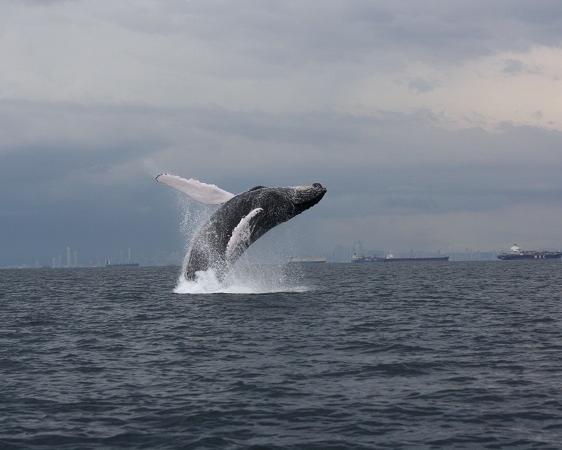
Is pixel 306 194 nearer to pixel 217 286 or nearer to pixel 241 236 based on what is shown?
pixel 241 236

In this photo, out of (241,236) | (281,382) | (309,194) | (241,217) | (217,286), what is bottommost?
(281,382)

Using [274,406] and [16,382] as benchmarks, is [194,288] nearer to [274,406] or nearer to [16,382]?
[16,382]

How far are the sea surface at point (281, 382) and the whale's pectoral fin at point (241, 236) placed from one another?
9.91 ft

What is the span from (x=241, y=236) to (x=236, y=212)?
35.6 inches

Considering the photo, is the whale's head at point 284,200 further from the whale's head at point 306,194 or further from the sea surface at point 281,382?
the sea surface at point 281,382

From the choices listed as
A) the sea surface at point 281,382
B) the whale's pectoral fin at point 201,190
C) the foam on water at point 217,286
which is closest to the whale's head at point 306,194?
the whale's pectoral fin at point 201,190

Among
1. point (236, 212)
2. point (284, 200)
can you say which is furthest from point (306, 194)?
point (236, 212)

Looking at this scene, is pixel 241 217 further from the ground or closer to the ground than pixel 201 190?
closer to the ground

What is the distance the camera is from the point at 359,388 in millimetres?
13188

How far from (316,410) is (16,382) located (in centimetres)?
600

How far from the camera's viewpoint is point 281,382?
44.7ft

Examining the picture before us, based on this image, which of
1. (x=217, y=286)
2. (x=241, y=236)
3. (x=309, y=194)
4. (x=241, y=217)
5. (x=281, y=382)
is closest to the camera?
(x=281, y=382)

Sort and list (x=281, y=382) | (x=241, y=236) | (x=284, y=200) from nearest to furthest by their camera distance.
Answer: (x=281, y=382) → (x=284, y=200) → (x=241, y=236)

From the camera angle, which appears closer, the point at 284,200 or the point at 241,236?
the point at 284,200
